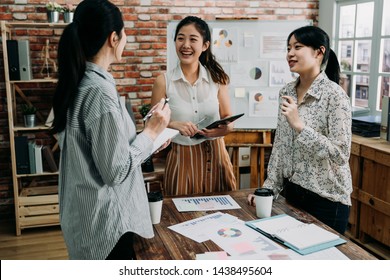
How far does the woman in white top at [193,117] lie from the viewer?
2.10 meters

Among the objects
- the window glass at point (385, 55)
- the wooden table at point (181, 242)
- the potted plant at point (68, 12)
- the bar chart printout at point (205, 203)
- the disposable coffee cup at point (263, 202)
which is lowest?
the wooden table at point (181, 242)

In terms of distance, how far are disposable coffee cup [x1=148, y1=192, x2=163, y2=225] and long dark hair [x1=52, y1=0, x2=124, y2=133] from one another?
0.46 metres

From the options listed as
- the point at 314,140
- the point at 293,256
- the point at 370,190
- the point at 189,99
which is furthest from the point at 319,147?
the point at 370,190

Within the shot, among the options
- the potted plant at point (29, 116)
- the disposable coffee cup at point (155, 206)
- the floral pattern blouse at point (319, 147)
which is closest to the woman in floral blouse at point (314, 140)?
the floral pattern blouse at point (319, 147)

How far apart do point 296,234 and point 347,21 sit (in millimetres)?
3202

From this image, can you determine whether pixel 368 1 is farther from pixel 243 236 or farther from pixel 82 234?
pixel 82 234

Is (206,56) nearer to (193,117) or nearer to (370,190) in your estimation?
(193,117)

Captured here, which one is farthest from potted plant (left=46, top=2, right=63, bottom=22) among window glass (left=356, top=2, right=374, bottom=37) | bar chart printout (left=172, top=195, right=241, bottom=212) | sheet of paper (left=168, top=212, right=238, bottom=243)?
window glass (left=356, top=2, right=374, bottom=37)

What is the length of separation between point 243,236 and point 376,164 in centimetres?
193

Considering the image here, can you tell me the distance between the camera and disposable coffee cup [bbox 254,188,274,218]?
164 cm

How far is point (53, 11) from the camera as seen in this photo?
346cm

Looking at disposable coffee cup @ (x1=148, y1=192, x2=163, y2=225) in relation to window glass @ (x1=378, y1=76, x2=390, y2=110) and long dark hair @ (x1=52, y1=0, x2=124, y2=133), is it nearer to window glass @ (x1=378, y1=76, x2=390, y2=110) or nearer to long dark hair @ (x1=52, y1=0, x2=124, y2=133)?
long dark hair @ (x1=52, y1=0, x2=124, y2=133)

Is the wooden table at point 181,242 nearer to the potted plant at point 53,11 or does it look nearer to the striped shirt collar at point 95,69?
the striped shirt collar at point 95,69

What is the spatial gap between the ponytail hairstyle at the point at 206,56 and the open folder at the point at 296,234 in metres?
0.87
